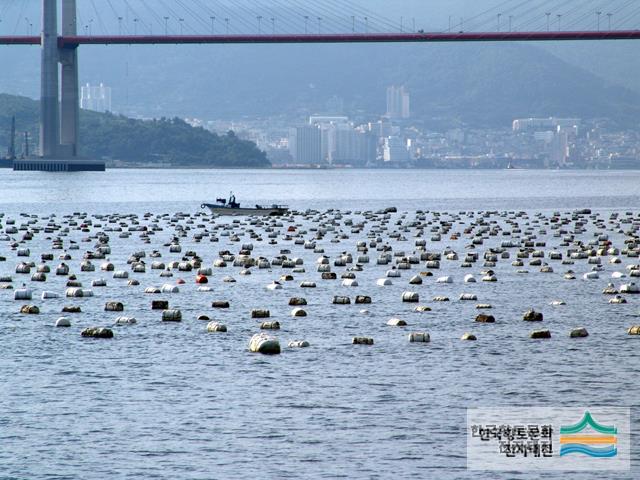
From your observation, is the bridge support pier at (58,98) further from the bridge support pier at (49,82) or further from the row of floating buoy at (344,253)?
the row of floating buoy at (344,253)

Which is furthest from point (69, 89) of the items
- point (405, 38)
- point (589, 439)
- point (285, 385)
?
point (589, 439)

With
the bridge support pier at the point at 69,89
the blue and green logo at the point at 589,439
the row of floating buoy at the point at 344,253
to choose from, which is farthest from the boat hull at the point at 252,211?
the bridge support pier at the point at 69,89

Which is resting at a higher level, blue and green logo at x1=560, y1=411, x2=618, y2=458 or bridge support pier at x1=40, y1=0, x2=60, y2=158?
bridge support pier at x1=40, y1=0, x2=60, y2=158

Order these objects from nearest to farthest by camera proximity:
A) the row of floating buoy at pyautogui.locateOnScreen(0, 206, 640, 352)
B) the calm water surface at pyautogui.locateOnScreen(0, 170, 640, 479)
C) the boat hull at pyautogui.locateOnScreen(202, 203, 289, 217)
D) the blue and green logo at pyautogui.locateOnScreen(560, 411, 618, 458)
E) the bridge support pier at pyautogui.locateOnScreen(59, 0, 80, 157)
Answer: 1. the calm water surface at pyautogui.locateOnScreen(0, 170, 640, 479)
2. the blue and green logo at pyautogui.locateOnScreen(560, 411, 618, 458)
3. the row of floating buoy at pyautogui.locateOnScreen(0, 206, 640, 352)
4. the boat hull at pyautogui.locateOnScreen(202, 203, 289, 217)
5. the bridge support pier at pyautogui.locateOnScreen(59, 0, 80, 157)

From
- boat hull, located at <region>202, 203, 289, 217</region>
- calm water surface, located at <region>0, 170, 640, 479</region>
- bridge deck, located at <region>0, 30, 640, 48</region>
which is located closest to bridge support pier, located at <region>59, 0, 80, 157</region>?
bridge deck, located at <region>0, 30, 640, 48</region>

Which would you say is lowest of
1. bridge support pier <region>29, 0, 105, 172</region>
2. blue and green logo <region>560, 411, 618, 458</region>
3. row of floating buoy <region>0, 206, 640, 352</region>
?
blue and green logo <region>560, 411, 618, 458</region>

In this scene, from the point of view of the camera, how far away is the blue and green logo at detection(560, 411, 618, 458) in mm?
15867

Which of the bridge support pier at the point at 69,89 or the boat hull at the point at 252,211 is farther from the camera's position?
the bridge support pier at the point at 69,89

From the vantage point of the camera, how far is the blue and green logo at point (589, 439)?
15.9 m

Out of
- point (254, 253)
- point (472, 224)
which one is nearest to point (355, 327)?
point (254, 253)

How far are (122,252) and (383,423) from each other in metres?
28.5

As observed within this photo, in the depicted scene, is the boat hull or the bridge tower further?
the bridge tower

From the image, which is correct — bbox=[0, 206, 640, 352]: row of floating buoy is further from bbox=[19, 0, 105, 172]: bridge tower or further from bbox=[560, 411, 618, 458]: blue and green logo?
bbox=[19, 0, 105, 172]: bridge tower

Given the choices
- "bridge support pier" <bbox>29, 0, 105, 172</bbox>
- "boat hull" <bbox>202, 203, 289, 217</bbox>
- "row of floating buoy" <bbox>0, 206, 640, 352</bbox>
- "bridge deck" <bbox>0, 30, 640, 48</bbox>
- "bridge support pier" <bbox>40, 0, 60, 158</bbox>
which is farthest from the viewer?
"bridge support pier" <bbox>29, 0, 105, 172</bbox>
